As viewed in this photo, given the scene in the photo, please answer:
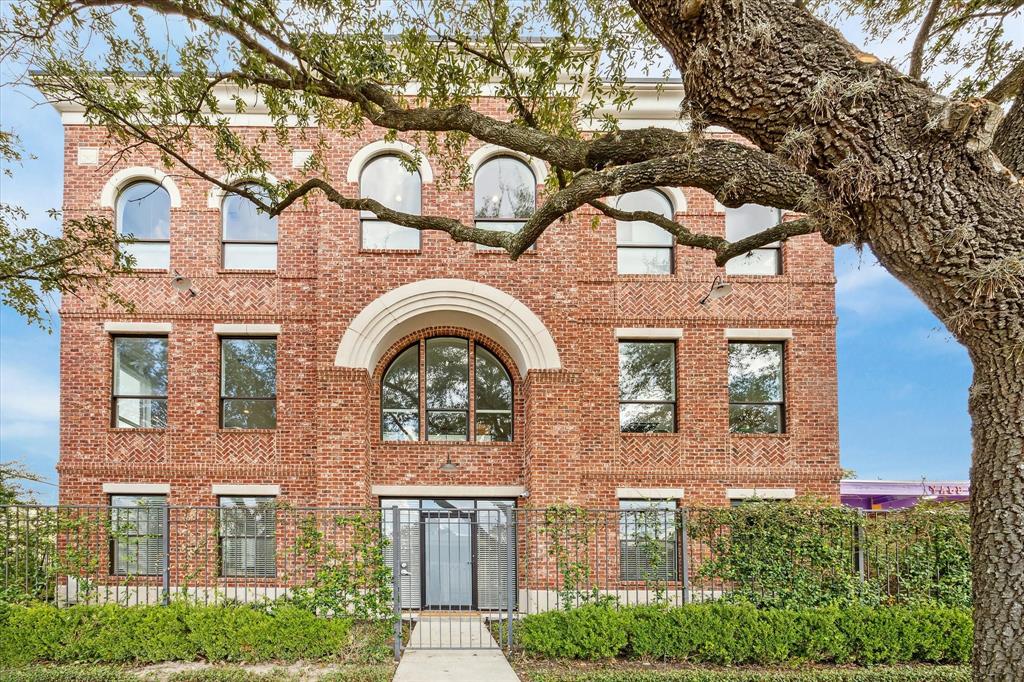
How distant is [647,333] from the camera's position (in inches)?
517

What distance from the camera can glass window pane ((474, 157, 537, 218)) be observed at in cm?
1314

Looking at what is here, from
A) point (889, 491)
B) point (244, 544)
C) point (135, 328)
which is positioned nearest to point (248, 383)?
point (135, 328)

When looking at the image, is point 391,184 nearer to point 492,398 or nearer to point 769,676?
point 492,398

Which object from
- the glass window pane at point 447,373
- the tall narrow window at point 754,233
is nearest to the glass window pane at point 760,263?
the tall narrow window at point 754,233

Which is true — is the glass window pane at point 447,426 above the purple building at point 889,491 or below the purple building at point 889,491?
above

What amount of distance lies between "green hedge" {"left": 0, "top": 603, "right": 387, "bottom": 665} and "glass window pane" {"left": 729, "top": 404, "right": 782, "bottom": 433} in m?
7.79

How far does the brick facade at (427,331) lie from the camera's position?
12.5 m

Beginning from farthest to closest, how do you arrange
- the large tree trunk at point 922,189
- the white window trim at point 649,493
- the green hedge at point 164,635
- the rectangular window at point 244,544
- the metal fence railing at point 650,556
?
the white window trim at point 649,493 → the rectangular window at point 244,544 → the metal fence railing at point 650,556 → the green hedge at point 164,635 → the large tree trunk at point 922,189

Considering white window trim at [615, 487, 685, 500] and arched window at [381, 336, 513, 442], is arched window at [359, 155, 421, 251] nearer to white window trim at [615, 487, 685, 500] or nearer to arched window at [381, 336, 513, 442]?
arched window at [381, 336, 513, 442]

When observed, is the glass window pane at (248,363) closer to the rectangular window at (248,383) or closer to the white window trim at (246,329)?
the rectangular window at (248,383)

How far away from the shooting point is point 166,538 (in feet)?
33.0

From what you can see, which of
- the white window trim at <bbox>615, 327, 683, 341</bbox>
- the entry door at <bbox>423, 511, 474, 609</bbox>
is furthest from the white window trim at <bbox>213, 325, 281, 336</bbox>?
the white window trim at <bbox>615, 327, 683, 341</bbox>

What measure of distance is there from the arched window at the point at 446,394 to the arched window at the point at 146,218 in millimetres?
5058

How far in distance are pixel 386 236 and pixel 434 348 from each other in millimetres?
2372
